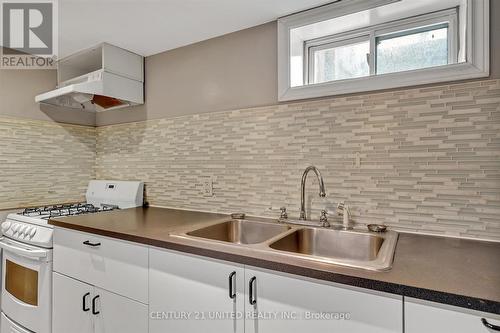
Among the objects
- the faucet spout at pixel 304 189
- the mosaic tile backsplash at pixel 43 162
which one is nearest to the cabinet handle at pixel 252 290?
the faucet spout at pixel 304 189

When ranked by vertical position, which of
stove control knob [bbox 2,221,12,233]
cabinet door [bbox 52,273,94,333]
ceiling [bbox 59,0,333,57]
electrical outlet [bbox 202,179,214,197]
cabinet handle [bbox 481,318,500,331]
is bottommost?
cabinet door [bbox 52,273,94,333]

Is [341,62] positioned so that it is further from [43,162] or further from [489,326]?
[43,162]

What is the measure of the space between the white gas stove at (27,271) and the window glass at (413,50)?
82.8 inches

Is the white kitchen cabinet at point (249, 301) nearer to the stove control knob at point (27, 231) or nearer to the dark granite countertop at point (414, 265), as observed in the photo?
the dark granite countertop at point (414, 265)

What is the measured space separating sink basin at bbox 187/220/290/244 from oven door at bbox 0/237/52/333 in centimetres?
100

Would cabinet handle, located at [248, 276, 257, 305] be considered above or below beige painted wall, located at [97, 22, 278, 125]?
below

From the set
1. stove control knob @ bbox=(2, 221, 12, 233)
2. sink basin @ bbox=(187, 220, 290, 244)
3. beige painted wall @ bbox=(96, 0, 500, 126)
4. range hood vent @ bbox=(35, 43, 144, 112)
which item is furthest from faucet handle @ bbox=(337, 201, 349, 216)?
stove control knob @ bbox=(2, 221, 12, 233)

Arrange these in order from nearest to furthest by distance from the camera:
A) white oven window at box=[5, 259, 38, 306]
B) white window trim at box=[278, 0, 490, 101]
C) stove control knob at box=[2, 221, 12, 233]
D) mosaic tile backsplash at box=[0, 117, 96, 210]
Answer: white window trim at box=[278, 0, 490, 101], white oven window at box=[5, 259, 38, 306], stove control knob at box=[2, 221, 12, 233], mosaic tile backsplash at box=[0, 117, 96, 210]

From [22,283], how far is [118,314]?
83 cm

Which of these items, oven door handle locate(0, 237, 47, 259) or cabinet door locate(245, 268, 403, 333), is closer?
cabinet door locate(245, 268, 403, 333)

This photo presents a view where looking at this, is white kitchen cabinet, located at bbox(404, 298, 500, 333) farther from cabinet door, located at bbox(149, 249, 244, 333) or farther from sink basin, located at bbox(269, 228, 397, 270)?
cabinet door, located at bbox(149, 249, 244, 333)

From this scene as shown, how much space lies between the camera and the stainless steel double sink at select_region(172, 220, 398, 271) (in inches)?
47.5

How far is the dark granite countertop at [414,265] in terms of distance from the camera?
73 centimetres

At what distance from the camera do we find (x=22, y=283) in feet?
5.68
